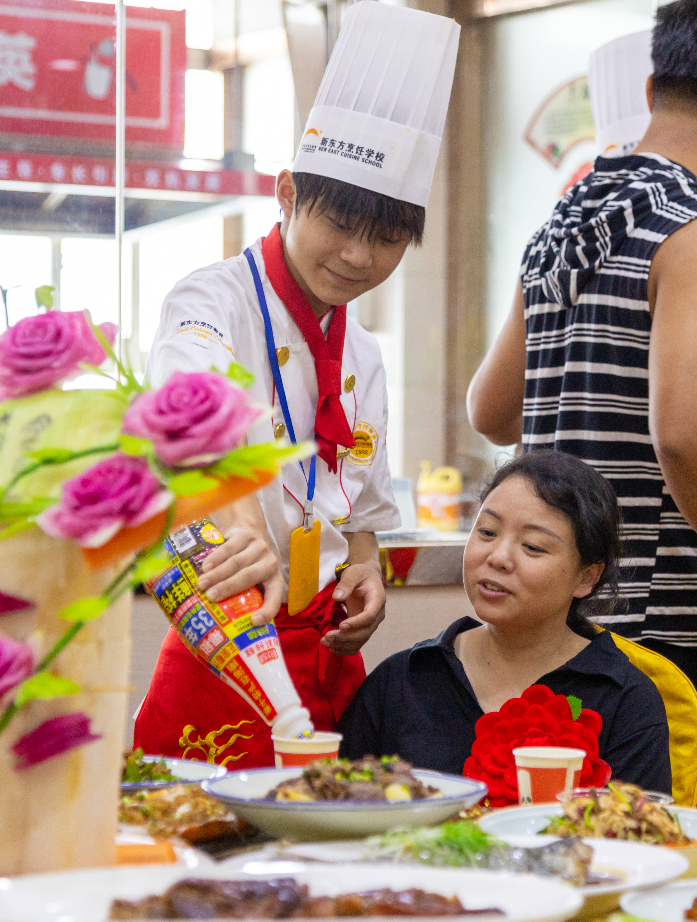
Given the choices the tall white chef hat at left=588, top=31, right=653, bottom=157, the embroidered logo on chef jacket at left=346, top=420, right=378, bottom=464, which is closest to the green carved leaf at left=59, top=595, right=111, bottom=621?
the embroidered logo on chef jacket at left=346, top=420, right=378, bottom=464

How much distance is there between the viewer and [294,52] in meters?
3.60

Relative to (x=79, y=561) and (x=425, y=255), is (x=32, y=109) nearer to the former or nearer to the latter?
(x=425, y=255)

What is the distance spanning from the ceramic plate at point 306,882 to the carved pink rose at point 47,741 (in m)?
0.07

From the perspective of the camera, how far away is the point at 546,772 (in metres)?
0.95

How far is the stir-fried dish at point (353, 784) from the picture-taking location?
0.80 metres

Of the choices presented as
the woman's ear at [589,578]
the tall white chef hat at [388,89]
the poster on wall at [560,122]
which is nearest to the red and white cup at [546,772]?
the woman's ear at [589,578]

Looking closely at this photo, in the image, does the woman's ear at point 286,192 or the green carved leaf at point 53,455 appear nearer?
the green carved leaf at point 53,455

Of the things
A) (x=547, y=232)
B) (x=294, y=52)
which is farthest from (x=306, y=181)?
(x=294, y=52)

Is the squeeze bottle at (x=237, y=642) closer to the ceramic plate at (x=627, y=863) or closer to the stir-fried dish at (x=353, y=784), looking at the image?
the stir-fried dish at (x=353, y=784)

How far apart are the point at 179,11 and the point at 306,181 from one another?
8.01 ft

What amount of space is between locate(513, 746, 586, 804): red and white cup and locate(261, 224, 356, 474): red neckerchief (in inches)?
25.3

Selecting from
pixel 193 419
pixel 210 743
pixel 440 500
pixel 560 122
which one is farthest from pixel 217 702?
pixel 560 122

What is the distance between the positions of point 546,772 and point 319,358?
740 mm

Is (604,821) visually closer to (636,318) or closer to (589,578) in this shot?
(589,578)
